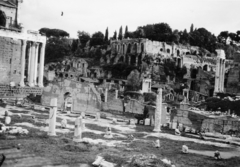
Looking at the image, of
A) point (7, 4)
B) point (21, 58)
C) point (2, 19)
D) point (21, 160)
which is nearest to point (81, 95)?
point (21, 58)

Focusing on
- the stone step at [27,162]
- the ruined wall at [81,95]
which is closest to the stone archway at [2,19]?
the ruined wall at [81,95]

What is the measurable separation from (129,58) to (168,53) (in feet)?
33.7

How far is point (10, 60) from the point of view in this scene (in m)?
38.3

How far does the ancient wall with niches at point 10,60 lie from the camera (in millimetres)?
37531

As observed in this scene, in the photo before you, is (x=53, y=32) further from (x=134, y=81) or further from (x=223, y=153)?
(x=223, y=153)

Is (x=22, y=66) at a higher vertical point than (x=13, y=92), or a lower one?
higher

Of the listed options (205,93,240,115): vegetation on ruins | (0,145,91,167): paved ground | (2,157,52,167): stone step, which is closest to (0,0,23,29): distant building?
(205,93,240,115): vegetation on ruins

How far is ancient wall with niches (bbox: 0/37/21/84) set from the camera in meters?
37.5

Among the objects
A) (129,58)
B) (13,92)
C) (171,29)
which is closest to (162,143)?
(13,92)

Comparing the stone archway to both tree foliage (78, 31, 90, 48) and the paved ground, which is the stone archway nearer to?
the paved ground

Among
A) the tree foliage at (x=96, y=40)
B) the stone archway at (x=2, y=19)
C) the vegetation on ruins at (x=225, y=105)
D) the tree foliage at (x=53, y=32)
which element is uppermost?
the tree foliage at (x=53, y=32)

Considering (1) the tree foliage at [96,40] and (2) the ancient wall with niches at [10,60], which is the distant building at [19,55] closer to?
(2) the ancient wall with niches at [10,60]

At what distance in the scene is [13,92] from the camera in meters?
33.9

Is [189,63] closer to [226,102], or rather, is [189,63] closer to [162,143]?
[226,102]
